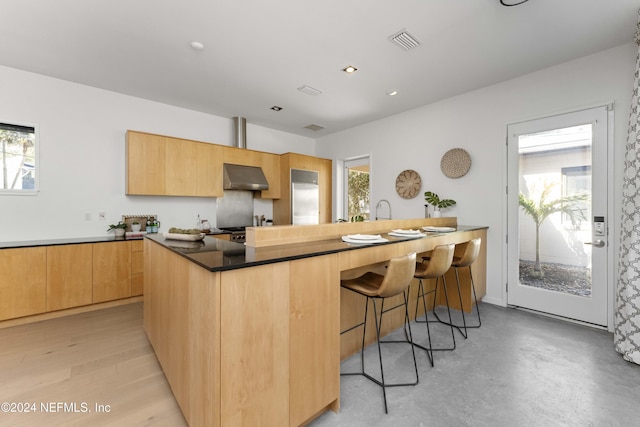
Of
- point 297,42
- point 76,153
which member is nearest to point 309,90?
point 297,42

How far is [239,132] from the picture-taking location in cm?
470

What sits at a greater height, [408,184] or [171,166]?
[171,166]

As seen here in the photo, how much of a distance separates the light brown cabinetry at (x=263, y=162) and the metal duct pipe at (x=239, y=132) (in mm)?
198

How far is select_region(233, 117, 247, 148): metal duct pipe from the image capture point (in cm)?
468

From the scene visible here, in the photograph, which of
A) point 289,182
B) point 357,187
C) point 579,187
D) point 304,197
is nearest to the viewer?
point 579,187

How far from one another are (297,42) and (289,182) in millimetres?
2673

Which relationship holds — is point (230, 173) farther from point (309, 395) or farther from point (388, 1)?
point (309, 395)

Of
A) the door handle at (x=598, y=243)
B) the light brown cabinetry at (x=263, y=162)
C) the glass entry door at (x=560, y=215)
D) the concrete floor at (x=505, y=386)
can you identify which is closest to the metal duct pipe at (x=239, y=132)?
the light brown cabinetry at (x=263, y=162)

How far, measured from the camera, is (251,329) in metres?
1.25

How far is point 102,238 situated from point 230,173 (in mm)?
1906

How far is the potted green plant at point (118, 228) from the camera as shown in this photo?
3635mm

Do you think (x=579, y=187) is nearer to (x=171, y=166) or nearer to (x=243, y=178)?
(x=243, y=178)

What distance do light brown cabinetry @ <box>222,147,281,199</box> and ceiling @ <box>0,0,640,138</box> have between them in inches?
39.0

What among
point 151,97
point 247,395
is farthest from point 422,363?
point 151,97
